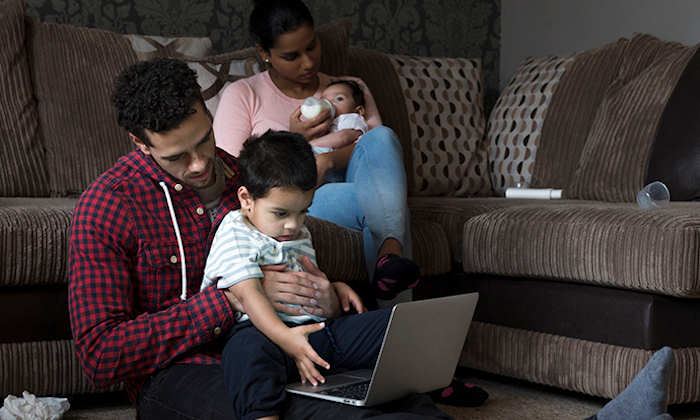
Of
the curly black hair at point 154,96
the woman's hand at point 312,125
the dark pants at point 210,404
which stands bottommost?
the dark pants at point 210,404

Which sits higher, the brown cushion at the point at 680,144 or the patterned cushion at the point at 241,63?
the patterned cushion at the point at 241,63

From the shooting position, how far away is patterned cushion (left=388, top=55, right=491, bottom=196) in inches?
118

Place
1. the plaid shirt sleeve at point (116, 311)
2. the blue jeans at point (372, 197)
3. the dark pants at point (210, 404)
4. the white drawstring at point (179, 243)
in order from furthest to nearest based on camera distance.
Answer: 1. the blue jeans at point (372, 197)
2. the white drawstring at point (179, 243)
3. the plaid shirt sleeve at point (116, 311)
4. the dark pants at point (210, 404)

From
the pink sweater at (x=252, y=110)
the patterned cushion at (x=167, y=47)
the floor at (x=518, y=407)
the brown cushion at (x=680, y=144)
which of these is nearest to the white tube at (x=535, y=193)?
the brown cushion at (x=680, y=144)

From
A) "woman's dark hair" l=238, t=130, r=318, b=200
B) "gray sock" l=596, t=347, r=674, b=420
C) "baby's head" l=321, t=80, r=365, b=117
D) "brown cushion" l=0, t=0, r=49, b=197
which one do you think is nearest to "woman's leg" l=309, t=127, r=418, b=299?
"baby's head" l=321, t=80, r=365, b=117

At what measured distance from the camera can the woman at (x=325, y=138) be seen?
192cm

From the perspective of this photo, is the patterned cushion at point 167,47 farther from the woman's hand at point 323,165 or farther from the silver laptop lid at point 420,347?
the silver laptop lid at point 420,347

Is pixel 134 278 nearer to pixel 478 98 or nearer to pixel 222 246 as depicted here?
pixel 222 246

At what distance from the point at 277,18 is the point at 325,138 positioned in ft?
1.30

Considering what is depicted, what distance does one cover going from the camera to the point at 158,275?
56.5 inches

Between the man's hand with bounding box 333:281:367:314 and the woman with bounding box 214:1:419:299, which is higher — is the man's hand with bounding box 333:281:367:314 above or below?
below

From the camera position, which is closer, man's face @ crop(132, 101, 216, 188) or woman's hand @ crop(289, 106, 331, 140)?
man's face @ crop(132, 101, 216, 188)

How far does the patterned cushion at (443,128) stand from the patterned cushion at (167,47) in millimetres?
788

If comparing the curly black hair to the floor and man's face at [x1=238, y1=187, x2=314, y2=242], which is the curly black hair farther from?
the floor
